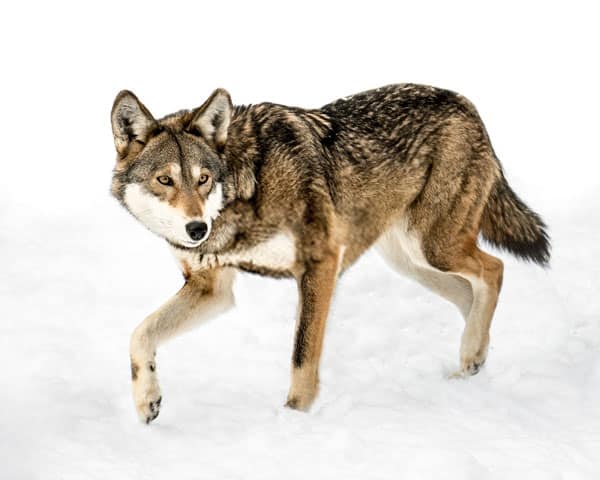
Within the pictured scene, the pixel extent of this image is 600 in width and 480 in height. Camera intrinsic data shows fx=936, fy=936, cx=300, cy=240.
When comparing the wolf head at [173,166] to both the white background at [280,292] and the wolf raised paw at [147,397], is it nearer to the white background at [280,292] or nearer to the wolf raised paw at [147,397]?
the wolf raised paw at [147,397]

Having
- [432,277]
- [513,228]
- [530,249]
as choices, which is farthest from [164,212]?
[530,249]

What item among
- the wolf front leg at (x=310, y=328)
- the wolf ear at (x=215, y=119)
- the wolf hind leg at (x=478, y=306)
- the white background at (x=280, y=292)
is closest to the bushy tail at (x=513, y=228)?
the wolf hind leg at (x=478, y=306)

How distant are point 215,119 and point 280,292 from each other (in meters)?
2.29

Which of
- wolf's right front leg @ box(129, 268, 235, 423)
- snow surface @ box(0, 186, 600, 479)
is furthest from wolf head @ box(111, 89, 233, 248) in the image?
snow surface @ box(0, 186, 600, 479)

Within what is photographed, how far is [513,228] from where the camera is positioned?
244 inches

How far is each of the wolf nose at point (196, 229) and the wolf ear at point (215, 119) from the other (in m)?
0.58

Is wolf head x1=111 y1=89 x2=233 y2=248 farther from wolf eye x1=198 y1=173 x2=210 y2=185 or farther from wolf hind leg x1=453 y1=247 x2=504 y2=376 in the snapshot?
wolf hind leg x1=453 y1=247 x2=504 y2=376

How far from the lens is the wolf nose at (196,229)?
4488 millimetres

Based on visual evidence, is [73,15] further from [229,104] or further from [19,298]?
[229,104]

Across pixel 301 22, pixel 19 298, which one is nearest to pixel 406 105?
pixel 19 298

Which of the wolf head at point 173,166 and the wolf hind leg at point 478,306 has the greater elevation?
the wolf head at point 173,166

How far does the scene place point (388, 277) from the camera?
7102 mm

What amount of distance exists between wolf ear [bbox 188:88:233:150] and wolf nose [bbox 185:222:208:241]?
58cm

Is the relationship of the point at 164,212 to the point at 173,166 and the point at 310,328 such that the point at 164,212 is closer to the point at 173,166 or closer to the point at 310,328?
the point at 173,166
